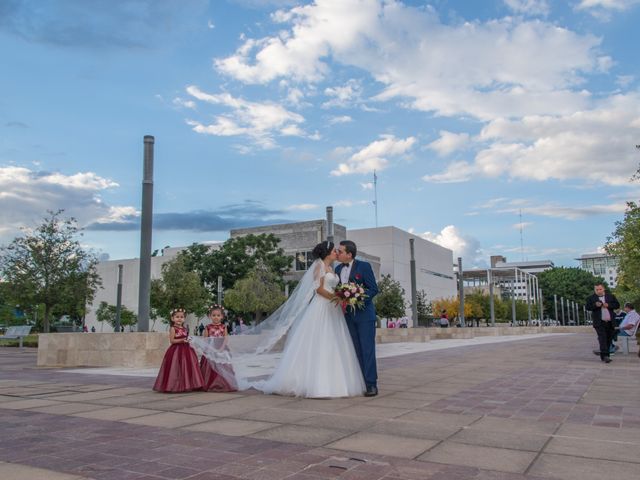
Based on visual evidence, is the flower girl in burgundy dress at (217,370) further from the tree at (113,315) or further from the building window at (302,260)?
the building window at (302,260)

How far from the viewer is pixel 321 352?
728 centimetres

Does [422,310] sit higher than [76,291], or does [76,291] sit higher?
[76,291]

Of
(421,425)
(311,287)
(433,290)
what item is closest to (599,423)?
(421,425)

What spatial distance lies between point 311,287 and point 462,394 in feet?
8.40

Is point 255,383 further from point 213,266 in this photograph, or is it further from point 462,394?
point 213,266

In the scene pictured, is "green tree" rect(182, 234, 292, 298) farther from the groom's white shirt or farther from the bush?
the groom's white shirt

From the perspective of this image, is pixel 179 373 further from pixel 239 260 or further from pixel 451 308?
pixel 451 308

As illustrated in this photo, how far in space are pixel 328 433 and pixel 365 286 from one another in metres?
2.97

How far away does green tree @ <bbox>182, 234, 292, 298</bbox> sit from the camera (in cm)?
4894

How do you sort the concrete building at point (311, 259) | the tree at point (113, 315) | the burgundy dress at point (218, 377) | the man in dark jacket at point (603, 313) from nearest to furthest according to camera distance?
the burgundy dress at point (218, 377), the man in dark jacket at point (603, 313), the tree at point (113, 315), the concrete building at point (311, 259)

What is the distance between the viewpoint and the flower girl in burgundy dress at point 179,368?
25.9ft

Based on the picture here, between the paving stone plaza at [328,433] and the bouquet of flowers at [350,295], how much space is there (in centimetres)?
125

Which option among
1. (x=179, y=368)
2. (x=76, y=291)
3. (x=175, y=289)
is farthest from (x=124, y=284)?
(x=179, y=368)

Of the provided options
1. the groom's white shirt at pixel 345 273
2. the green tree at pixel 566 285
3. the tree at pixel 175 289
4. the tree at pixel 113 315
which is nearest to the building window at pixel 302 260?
the tree at pixel 113 315
